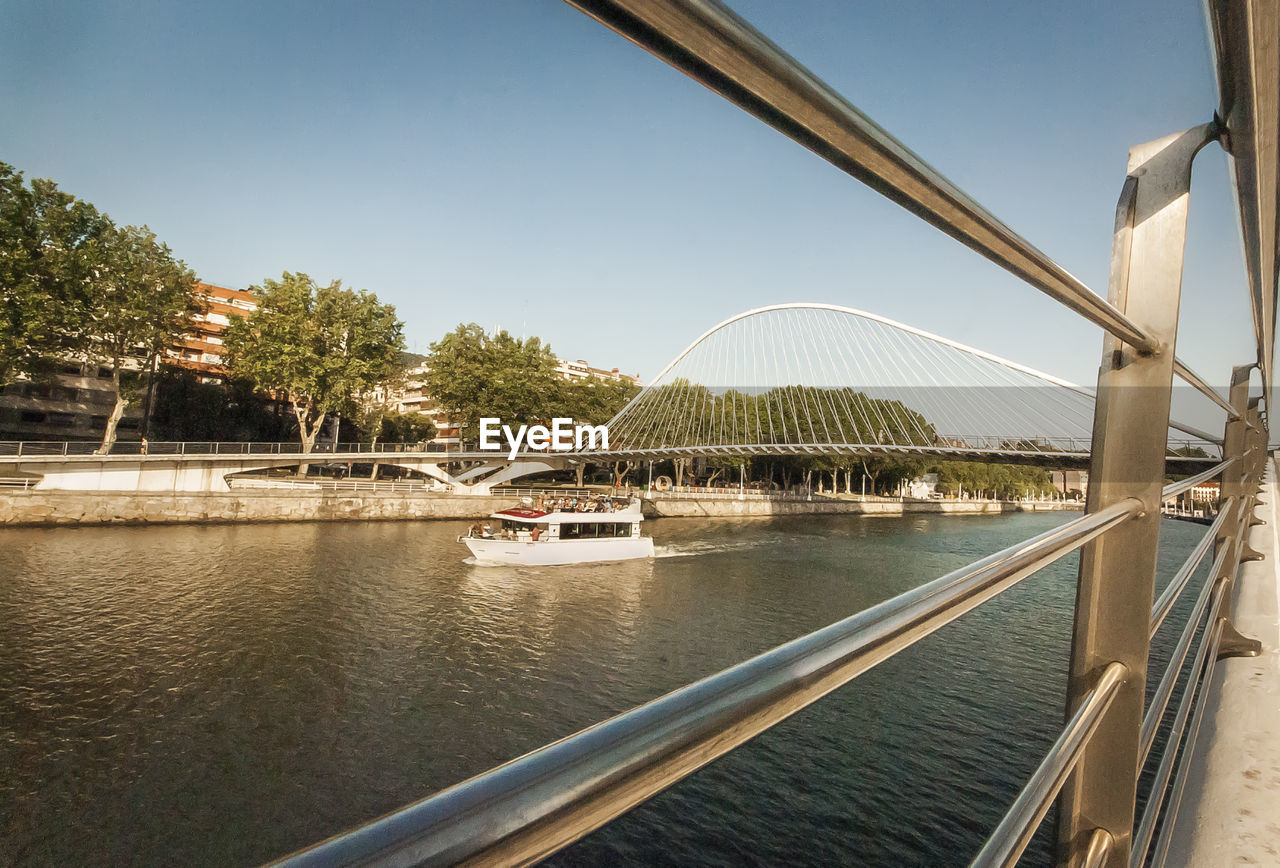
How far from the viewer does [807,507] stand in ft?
140

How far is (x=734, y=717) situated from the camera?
12.8 inches

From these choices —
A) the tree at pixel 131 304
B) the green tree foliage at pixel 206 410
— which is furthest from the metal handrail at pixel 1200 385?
the green tree foliage at pixel 206 410

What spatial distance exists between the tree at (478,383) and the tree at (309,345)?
15.9ft

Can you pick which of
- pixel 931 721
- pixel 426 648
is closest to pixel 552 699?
pixel 426 648

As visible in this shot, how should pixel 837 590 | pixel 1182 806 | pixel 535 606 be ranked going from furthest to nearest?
pixel 837 590
pixel 535 606
pixel 1182 806

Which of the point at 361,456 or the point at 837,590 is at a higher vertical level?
the point at 361,456

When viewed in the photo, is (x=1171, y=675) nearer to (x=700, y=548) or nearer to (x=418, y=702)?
Result: (x=418, y=702)

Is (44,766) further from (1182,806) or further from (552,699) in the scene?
(1182,806)

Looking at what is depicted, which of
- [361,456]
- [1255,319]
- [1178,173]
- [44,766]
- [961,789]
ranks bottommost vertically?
[44,766]

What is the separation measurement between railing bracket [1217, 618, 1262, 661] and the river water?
5.00 metres

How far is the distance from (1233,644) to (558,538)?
1752 cm

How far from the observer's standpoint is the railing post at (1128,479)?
973mm

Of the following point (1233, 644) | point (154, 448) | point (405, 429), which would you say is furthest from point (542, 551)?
point (405, 429)

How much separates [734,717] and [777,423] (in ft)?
144
